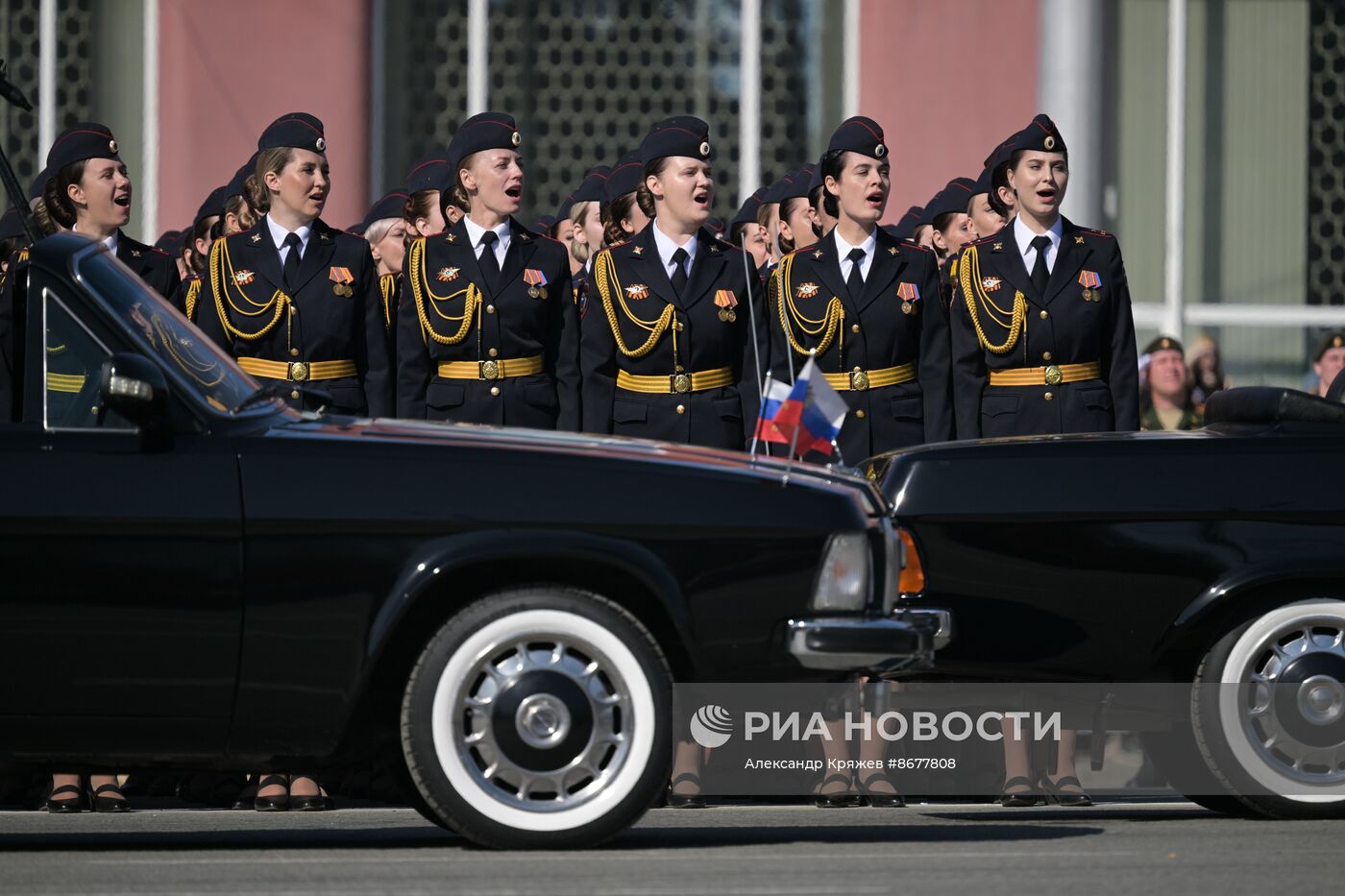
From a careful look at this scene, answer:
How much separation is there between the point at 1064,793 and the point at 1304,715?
0.96m

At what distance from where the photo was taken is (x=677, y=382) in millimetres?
10344

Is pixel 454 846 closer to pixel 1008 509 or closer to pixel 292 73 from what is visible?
pixel 1008 509

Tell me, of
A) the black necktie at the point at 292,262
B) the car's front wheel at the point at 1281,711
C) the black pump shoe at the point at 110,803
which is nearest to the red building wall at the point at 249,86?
the black necktie at the point at 292,262

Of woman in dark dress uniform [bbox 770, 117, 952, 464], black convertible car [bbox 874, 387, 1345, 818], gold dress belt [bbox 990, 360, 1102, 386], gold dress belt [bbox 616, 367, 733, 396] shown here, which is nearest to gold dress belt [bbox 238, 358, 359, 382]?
gold dress belt [bbox 616, 367, 733, 396]

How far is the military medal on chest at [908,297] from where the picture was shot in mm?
10453

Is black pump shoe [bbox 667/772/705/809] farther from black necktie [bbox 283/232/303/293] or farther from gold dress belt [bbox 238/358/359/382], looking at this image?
black necktie [bbox 283/232/303/293]

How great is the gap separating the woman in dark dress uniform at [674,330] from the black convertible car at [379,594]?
3089 millimetres

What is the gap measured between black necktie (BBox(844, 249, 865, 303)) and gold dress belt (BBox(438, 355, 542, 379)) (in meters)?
1.29

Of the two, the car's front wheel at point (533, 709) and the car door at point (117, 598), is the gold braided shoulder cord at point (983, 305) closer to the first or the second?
the car's front wheel at point (533, 709)

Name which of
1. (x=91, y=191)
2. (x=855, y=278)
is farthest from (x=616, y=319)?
(x=91, y=191)

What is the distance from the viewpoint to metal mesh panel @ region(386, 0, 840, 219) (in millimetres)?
17297

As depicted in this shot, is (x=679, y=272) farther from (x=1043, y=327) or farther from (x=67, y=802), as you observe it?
Answer: (x=67, y=802)

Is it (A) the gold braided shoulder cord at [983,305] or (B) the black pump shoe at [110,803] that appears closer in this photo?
(B) the black pump shoe at [110,803]

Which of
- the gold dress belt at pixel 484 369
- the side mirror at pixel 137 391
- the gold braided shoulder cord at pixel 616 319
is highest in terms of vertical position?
the gold braided shoulder cord at pixel 616 319
